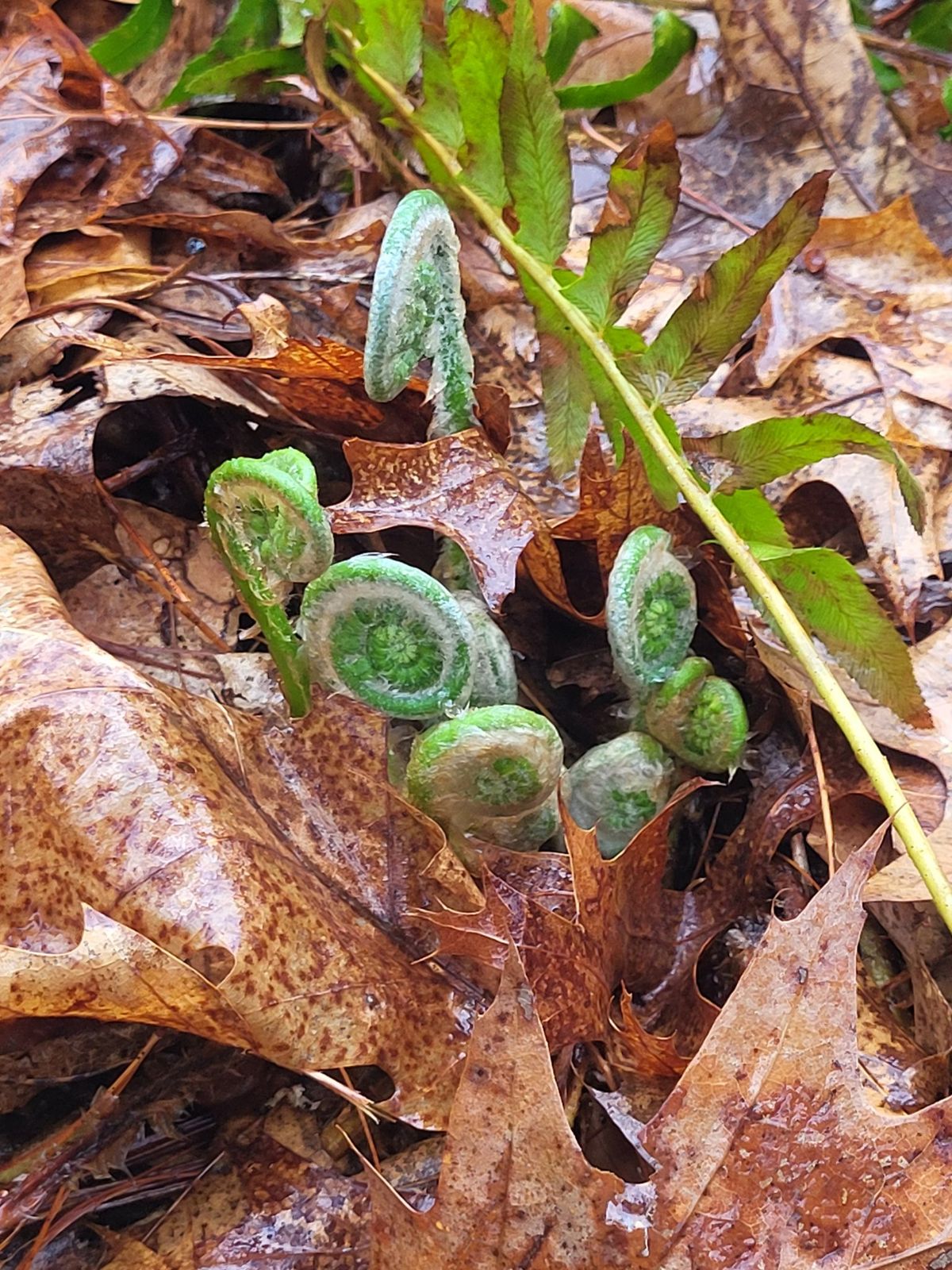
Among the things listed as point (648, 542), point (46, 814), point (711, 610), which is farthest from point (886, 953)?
point (46, 814)

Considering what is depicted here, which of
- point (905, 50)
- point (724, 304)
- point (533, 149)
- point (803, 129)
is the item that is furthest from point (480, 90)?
point (905, 50)

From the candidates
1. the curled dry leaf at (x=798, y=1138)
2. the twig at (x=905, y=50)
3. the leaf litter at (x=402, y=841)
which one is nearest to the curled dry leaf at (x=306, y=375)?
the leaf litter at (x=402, y=841)

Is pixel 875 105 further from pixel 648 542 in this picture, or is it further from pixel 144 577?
pixel 144 577

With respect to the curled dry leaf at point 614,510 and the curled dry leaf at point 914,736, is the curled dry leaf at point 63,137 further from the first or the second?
the curled dry leaf at point 914,736

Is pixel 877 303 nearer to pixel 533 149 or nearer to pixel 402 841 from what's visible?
pixel 533 149

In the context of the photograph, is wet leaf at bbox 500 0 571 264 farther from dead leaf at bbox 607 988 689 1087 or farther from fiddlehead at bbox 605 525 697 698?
dead leaf at bbox 607 988 689 1087


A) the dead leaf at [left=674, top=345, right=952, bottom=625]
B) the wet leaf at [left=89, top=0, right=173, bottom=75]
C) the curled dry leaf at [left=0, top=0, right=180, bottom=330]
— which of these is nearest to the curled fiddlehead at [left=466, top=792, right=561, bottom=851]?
the dead leaf at [left=674, top=345, right=952, bottom=625]

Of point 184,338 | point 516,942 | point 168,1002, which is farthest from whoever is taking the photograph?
point 184,338
